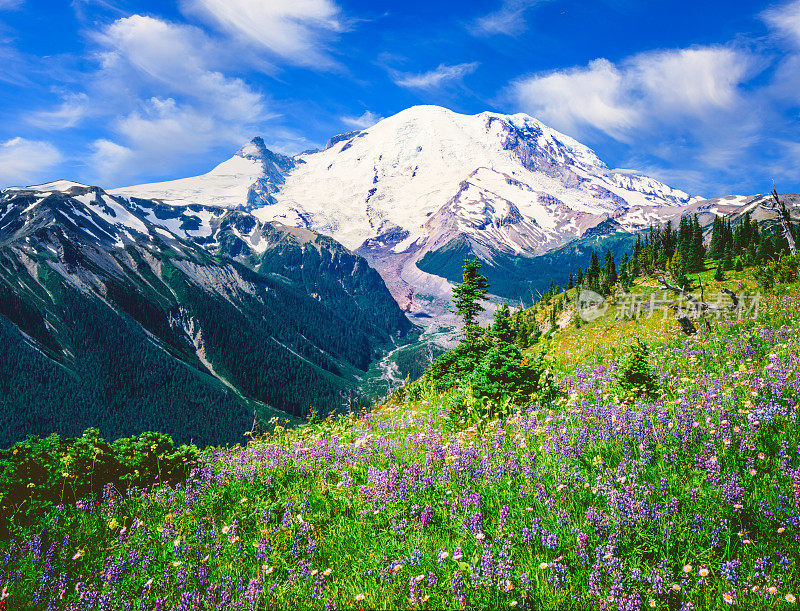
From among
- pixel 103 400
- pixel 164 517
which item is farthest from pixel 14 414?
pixel 164 517

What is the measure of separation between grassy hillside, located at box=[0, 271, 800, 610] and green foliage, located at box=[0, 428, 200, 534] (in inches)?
4.7

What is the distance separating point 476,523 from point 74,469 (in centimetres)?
689

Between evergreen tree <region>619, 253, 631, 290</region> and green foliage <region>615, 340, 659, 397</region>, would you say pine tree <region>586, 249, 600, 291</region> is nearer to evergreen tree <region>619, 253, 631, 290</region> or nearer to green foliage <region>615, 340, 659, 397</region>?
evergreen tree <region>619, 253, 631, 290</region>

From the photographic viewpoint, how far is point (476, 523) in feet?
15.4

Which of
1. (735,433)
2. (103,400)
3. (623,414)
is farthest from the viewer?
(103,400)

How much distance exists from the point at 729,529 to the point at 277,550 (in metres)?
4.93

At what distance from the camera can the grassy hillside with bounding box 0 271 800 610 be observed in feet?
12.5

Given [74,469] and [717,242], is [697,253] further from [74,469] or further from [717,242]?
[74,469]

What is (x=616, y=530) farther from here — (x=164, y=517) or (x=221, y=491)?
(x=164, y=517)

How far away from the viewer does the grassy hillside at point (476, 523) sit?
3.81m

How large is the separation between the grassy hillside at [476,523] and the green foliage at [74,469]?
0.39 ft

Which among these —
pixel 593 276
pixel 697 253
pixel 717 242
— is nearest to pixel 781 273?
pixel 697 253

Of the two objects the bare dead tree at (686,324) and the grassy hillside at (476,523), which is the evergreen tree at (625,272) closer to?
the bare dead tree at (686,324)

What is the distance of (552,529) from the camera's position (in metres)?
4.47
